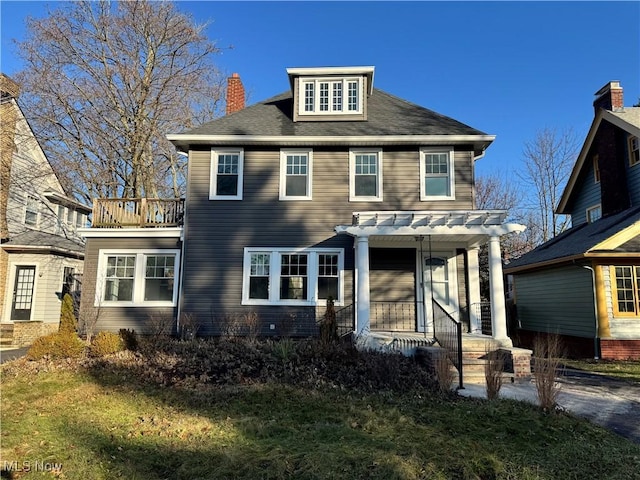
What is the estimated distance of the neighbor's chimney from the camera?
54.0 feet

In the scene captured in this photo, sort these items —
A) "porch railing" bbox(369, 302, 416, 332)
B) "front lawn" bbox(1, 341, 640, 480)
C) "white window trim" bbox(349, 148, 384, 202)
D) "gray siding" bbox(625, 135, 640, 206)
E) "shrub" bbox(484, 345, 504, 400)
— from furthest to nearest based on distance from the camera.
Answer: "gray siding" bbox(625, 135, 640, 206) → "white window trim" bbox(349, 148, 384, 202) → "porch railing" bbox(369, 302, 416, 332) → "shrub" bbox(484, 345, 504, 400) → "front lawn" bbox(1, 341, 640, 480)

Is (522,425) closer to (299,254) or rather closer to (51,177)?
(299,254)

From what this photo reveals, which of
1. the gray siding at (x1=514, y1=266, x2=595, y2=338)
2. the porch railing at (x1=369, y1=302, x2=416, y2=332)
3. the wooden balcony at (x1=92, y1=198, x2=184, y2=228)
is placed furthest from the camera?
the wooden balcony at (x1=92, y1=198, x2=184, y2=228)

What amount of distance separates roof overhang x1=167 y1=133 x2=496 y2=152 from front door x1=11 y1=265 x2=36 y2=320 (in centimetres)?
945

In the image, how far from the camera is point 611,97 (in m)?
16.6

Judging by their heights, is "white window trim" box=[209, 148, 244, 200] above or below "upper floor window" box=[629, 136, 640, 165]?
below

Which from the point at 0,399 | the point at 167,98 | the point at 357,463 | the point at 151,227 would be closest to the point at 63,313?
the point at 0,399

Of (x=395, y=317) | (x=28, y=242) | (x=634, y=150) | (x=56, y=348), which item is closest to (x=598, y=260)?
(x=634, y=150)

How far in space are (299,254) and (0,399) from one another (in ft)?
24.3

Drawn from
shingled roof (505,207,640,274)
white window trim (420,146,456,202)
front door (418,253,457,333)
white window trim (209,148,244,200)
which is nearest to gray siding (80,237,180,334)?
white window trim (209,148,244,200)

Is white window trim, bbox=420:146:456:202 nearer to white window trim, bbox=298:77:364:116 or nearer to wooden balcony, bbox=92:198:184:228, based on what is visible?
white window trim, bbox=298:77:364:116

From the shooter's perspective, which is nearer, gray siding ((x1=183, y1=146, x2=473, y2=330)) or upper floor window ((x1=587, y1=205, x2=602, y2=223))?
gray siding ((x1=183, y1=146, x2=473, y2=330))

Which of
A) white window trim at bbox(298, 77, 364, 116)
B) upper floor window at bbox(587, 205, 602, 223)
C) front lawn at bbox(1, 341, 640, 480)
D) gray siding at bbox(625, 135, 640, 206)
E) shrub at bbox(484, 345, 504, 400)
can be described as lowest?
front lawn at bbox(1, 341, 640, 480)

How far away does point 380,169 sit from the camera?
12.4m
